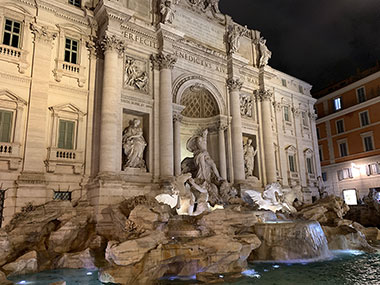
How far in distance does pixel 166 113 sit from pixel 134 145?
Answer: 7.65ft

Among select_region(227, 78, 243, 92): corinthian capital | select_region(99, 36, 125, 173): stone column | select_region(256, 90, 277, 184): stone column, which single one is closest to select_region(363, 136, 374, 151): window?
select_region(256, 90, 277, 184): stone column

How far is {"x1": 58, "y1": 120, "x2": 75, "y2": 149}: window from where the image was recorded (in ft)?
44.4

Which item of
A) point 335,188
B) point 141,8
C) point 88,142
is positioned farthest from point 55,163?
point 335,188

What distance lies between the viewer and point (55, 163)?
42.7 ft

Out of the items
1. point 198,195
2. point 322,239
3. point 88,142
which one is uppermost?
point 88,142

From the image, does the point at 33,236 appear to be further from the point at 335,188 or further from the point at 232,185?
the point at 335,188

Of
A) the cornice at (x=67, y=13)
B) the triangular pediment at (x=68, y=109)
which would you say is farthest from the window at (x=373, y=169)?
the cornice at (x=67, y=13)

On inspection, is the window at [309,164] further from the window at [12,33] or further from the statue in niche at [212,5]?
the window at [12,33]

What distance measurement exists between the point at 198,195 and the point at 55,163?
6389 mm

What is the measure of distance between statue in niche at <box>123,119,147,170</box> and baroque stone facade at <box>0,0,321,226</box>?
0.17 ft

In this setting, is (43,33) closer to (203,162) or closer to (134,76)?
(134,76)

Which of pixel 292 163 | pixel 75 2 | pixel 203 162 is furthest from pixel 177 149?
pixel 292 163

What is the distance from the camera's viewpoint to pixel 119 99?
14562mm

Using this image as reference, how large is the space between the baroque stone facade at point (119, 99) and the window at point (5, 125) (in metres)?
0.08
